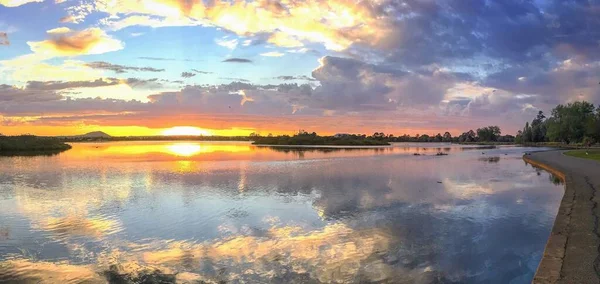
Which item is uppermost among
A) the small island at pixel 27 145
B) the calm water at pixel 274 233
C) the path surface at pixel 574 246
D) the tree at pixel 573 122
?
the tree at pixel 573 122

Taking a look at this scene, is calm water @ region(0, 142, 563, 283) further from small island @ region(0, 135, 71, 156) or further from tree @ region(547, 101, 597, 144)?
tree @ region(547, 101, 597, 144)

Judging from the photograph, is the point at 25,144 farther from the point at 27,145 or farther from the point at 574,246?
the point at 574,246

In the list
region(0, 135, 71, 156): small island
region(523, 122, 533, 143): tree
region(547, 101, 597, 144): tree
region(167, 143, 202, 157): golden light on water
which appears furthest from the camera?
region(523, 122, 533, 143): tree

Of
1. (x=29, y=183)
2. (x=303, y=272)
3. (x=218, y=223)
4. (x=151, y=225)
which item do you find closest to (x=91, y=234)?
(x=151, y=225)

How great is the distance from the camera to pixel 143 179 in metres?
28.9

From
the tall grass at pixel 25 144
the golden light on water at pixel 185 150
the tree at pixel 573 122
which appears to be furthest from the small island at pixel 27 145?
the tree at pixel 573 122

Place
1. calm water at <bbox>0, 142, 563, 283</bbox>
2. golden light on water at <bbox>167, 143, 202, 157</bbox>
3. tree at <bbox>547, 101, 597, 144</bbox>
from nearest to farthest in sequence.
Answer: calm water at <bbox>0, 142, 563, 283</bbox>
golden light on water at <bbox>167, 143, 202, 157</bbox>
tree at <bbox>547, 101, 597, 144</bbox>

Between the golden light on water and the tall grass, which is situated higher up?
the tall grass

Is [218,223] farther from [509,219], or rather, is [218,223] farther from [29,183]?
[29,183]

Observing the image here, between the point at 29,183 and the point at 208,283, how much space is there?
2281cm

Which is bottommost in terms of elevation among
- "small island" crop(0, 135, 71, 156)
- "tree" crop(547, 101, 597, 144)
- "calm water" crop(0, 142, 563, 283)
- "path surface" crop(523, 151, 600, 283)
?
"calm water" crop(0, 142, 563, 283)

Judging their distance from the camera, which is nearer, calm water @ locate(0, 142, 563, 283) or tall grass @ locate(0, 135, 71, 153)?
calm water @ locate(0, 142, 563, 283)

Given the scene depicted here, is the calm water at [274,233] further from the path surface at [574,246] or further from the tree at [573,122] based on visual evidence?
the tree at [573,122]

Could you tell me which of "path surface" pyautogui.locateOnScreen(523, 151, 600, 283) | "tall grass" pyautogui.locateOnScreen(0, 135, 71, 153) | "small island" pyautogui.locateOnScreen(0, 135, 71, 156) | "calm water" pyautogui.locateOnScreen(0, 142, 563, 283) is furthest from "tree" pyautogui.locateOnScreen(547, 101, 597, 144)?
"tall grass" pyautogui.locateOnScreen(0, 135, 71, 153)
